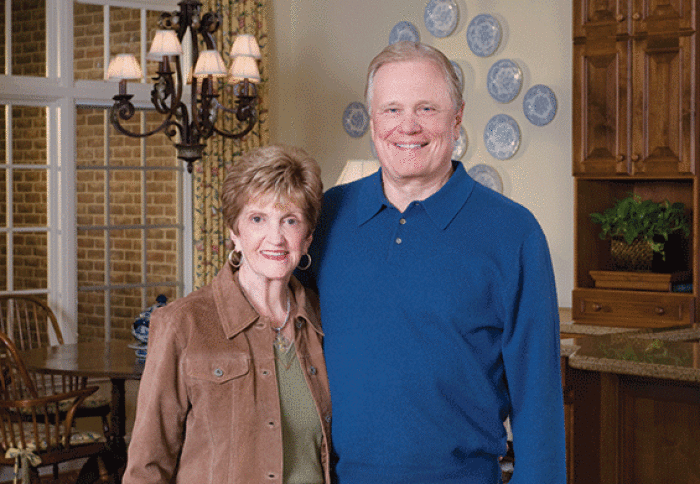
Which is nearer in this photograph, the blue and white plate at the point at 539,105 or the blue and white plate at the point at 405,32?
the blue and white plate at the point at 539,105

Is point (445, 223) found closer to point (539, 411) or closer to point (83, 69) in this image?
point (539, 411)

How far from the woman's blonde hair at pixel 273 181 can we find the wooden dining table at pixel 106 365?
2.24 metres

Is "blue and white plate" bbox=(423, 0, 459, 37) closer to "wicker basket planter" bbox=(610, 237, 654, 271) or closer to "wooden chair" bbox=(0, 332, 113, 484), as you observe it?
"wicker basket planter" bbox=(610, 237, 654, 271)

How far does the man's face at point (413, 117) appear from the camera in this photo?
168cm

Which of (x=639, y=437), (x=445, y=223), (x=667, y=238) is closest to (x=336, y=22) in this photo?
(x=667, y=238)

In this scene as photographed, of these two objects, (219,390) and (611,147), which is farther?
(611,147)

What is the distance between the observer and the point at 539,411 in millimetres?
1655

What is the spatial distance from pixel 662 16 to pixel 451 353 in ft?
11.4

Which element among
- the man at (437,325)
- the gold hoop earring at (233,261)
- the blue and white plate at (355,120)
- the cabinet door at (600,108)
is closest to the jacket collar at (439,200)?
the man at (437,325)

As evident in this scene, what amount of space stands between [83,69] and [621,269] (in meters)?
3.62

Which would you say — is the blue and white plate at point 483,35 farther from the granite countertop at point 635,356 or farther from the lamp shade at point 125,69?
the granite countertop at point 635,356

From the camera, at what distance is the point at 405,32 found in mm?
5984

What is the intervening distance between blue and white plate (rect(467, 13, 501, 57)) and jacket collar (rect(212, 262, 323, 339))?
411cm

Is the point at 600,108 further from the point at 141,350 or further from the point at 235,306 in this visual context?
the point at 235,306
